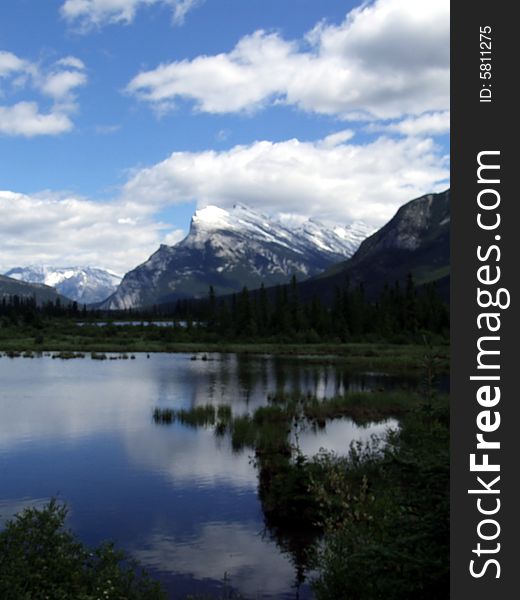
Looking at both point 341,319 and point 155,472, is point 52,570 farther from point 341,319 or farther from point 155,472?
point 341,319

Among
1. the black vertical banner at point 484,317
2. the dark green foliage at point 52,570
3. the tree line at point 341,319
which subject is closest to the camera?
the black vertical banner at point 484,317

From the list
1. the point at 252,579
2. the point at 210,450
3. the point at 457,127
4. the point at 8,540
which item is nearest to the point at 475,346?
the point at 457,127

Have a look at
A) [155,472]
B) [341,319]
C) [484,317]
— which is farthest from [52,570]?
[341,319]

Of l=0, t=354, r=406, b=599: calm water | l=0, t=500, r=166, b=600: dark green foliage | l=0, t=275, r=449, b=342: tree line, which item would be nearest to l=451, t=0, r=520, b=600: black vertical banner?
l=0, t=500, r=166, b=600: dark green foliage

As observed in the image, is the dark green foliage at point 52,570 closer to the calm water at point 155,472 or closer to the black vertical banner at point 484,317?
the calm water at point 155,472

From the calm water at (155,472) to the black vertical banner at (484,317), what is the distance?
45.8 feet

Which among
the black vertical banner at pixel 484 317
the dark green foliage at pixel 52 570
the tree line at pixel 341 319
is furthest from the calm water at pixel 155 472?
the tree line at pixel 341 319

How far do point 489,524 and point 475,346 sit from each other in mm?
2068

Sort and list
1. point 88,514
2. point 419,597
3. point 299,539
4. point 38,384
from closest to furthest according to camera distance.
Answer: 1. point 419,597
2. point 299,539
3. point 88,514
4. point 38,384

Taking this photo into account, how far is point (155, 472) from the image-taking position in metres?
33.3

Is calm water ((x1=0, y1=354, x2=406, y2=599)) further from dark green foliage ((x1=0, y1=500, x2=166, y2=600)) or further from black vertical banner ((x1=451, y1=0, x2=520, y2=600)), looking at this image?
black vertical banner ((x1=451, y1=0, x2=520, y2=600))

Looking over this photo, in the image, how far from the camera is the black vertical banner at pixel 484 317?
7.09 m

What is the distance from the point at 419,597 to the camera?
10.6 metres

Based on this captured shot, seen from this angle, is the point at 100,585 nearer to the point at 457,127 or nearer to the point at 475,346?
the point at 475,346
